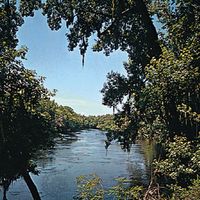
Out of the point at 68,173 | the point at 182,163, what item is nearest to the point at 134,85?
the point at 182,163

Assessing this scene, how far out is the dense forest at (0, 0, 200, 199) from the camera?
35.7ft

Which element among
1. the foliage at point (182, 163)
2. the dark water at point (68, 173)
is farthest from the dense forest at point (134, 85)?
the dark water at point (68, 173)

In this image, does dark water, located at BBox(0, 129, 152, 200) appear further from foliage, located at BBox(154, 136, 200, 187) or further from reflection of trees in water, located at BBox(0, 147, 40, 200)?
foliage, located at BBox(154, 136, 200, 187)

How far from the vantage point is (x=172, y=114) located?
13000 mm

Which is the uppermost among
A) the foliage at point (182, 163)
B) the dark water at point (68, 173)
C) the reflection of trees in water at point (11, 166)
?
the foliage at point (182, 163)

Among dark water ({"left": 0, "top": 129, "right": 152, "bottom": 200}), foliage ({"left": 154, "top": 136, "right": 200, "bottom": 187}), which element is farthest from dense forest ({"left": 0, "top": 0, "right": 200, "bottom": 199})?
dark water ({"left": 0, "top": 129, "right": 152, "bottom": 200})

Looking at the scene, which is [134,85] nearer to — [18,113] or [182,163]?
[18,113]

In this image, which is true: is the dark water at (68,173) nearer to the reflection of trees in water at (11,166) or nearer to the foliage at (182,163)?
the reflection of trees in water at (11,166)

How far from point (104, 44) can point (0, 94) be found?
5.58m

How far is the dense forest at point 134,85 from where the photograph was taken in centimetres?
1087

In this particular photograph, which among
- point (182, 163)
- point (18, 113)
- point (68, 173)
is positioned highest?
point (18, 113)

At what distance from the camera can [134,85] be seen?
19.0 metres

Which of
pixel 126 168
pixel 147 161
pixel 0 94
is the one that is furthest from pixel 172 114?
pixel 147 161

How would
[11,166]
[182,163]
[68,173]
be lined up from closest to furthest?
[182,163]
[11,166]
[68,173]
